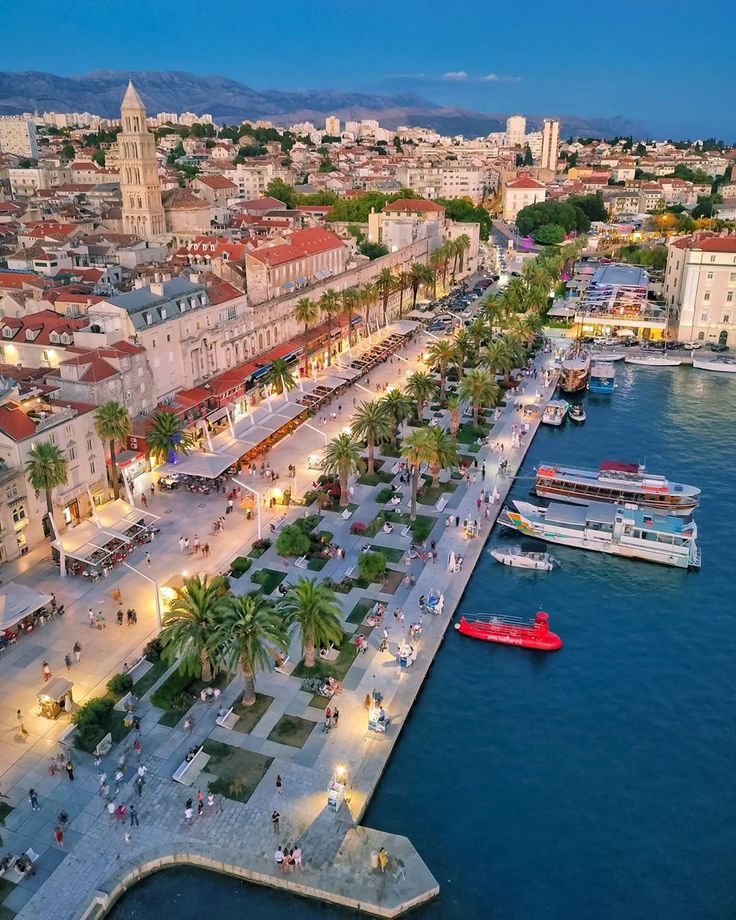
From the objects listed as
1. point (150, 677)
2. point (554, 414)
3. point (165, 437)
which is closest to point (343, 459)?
point (165, 437)

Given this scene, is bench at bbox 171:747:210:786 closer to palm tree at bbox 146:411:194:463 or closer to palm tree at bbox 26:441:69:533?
palm tree at bbox 26:441:69:533

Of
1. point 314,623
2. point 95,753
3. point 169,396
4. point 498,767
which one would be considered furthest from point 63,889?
point 169,396

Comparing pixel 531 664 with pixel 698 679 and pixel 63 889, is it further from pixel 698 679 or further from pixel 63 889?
pixel 63 889

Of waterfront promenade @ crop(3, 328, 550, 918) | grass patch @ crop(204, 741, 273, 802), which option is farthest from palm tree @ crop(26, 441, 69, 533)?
grass patch @ crop(204, 741, 273, 802)

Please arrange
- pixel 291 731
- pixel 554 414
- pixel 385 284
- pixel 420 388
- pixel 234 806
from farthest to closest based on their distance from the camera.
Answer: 1. pixel 385 284
2. pixel 554 414
3. pixel 420 388
4. pixel 291 731
5. pixel 234 806

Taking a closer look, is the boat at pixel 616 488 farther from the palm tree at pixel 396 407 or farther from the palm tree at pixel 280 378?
the palm tree at pixel 280 378

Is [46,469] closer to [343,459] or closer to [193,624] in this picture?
[193,624]
